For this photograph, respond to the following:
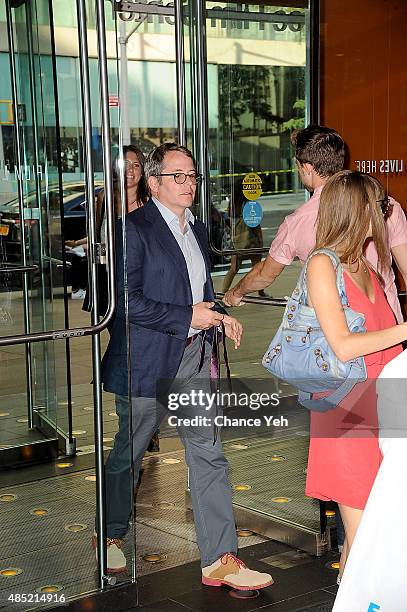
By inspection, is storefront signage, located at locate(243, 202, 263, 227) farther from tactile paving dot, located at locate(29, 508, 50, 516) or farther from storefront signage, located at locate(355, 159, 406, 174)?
tactile paving dot, located at locate(29, 508, 50, 516)

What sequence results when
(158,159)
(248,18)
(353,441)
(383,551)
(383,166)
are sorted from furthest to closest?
1. (248,18)
2. (383,166)
3. (158,159)
4. (353,441)
5. (383,551)

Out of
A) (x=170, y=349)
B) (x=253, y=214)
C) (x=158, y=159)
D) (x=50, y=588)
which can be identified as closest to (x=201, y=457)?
(x=170, y=349)

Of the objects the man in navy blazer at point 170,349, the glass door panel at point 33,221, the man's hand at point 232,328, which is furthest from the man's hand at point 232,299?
the glass door panel at point 33,221

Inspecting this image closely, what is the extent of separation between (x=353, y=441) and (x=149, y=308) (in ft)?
2.79

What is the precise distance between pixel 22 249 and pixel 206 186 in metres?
1.17

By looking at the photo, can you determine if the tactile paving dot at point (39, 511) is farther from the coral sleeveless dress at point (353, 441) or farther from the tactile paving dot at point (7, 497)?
the coral sleeveless dress at point (353, 441)

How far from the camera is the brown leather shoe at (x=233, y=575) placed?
12.6 feet

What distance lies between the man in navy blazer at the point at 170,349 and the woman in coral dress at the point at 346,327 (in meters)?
0.58

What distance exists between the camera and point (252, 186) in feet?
18.4

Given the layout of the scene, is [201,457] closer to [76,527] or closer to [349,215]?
[76,527]

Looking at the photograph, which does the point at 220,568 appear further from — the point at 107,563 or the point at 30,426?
the point at 30,426

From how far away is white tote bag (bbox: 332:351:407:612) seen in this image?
8.52 ft

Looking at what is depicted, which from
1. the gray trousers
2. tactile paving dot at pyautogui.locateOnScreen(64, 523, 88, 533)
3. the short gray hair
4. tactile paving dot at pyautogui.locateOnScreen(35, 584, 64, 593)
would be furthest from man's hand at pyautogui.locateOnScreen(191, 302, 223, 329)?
tactile paving dot at pyautogui.locateOnScreen(35, 584, 64, 593)

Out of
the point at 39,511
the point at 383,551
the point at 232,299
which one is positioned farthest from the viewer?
the point at 232,299
